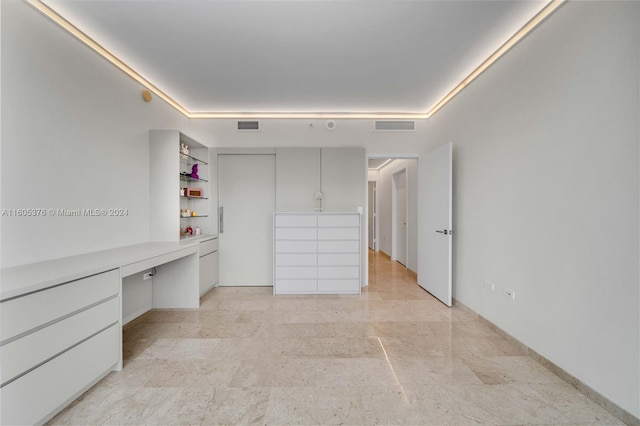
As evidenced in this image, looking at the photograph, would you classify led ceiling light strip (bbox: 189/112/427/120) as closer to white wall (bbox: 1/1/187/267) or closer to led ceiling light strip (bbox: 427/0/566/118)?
led ceiling light strip (bbox: 427/0/566/118)

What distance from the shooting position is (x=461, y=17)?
2.23m

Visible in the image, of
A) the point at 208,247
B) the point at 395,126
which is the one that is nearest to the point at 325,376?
the point at 208,247

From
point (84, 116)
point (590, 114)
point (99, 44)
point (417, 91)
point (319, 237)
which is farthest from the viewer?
point (319, 237)

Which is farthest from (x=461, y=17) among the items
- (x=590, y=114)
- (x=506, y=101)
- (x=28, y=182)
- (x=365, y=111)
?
(x=28, y=182)

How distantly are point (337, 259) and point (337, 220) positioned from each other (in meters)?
0.63

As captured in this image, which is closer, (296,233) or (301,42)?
(301,42)

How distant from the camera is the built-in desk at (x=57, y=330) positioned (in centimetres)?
134

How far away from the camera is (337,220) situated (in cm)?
397

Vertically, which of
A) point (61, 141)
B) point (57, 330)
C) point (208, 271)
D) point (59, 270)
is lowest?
point (208, 271)

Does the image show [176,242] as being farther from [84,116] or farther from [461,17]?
[461,17]

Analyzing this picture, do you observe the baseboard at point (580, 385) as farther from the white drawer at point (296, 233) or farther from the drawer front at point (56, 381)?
the drawer front at point (56, 381)

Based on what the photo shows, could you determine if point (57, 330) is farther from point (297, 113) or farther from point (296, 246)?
point (297, 113)

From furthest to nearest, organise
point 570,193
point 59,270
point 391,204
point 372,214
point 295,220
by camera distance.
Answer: point 372,214
point 391,204
point 295,220
point 570,193
point 59,270

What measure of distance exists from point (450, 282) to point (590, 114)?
2.35m
